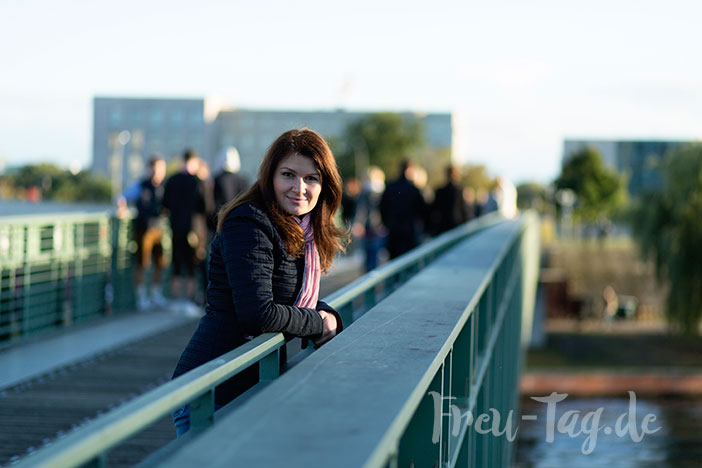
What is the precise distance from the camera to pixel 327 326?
3297 mm

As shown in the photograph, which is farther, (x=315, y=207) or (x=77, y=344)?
(x=77, y=344)

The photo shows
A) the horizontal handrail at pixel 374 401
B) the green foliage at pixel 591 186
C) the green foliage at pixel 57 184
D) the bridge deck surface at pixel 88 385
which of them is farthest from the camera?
the green foliage at pixel 591 186

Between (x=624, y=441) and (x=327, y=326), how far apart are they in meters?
36.6

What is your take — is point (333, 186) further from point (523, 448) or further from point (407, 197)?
point (523, 448)

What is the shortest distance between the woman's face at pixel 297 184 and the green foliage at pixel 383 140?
98.0 meters

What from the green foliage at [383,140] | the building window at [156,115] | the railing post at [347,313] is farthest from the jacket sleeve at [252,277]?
the building window at [156,115]

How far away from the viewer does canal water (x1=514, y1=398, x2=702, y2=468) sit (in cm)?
3350

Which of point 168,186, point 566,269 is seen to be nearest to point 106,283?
point 168,186

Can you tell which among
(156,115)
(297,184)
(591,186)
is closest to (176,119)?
(156,115)

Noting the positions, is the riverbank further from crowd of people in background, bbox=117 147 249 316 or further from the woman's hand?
the woman's hand

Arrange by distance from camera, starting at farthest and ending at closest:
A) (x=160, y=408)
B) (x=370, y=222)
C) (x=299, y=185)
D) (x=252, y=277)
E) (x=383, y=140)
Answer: (x=383, y=140) → (x=370, y=222) → (x=299, y=185) → (x=252, y=277) → (x=160, y=408)

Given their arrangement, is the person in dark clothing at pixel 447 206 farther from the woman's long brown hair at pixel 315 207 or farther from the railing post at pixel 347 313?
the woman's long brown hair at pixel 315 207

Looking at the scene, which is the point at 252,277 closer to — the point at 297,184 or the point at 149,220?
the point at 297,184

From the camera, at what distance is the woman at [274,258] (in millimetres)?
2982
